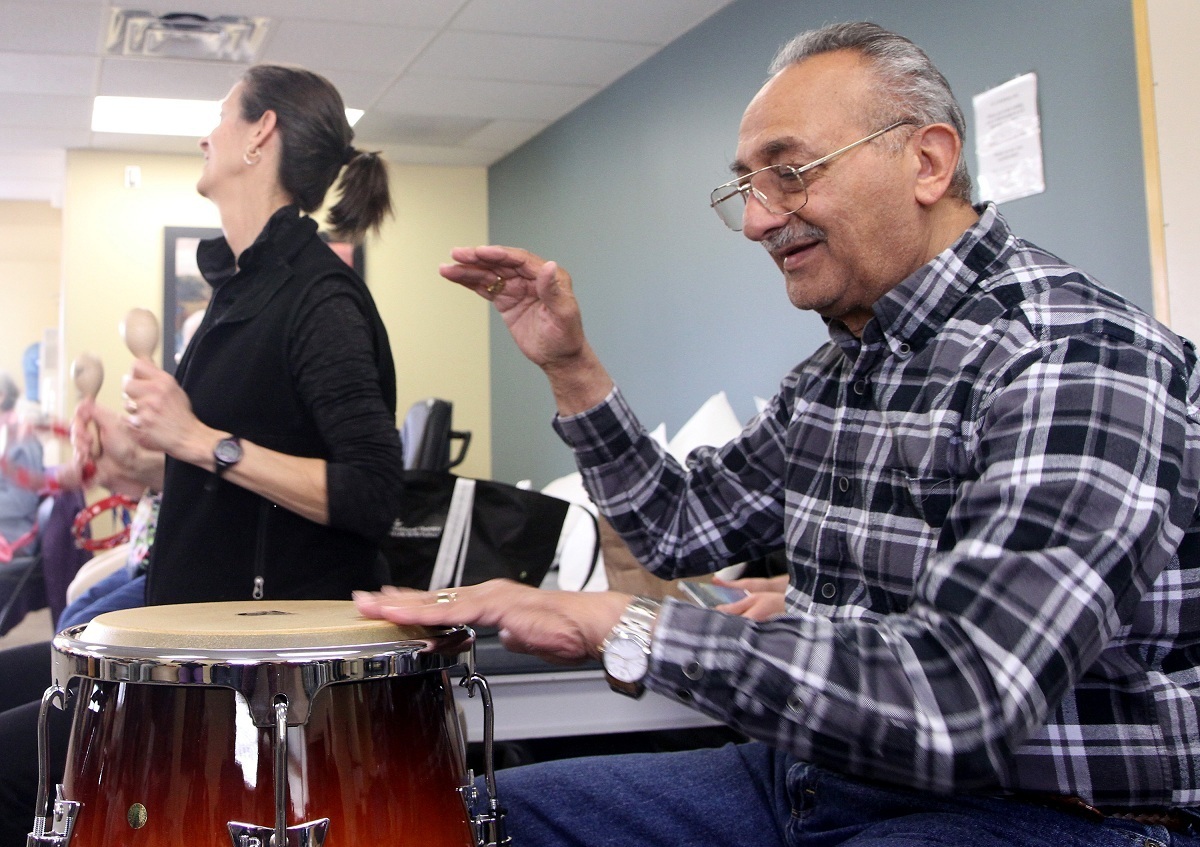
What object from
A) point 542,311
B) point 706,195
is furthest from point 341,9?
point 542,311

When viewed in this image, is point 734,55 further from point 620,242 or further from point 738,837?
point 738,837

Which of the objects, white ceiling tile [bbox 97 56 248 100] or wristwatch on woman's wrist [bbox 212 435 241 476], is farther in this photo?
white ceiling tile [bbox 97 56 248 100]

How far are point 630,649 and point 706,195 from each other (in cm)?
351

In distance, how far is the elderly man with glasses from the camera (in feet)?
2.68

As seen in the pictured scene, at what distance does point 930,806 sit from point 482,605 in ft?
1.51

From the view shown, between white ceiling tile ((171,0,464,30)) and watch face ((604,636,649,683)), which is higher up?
white ceiling tile ((171,0,464,30))

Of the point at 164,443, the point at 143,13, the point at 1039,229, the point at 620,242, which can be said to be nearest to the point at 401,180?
the point at 620,242

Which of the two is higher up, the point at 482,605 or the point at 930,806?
the point at 482,605

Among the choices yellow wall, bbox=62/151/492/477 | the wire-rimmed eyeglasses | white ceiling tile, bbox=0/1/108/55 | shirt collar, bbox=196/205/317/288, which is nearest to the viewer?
the wire-rimmed eyeglasses

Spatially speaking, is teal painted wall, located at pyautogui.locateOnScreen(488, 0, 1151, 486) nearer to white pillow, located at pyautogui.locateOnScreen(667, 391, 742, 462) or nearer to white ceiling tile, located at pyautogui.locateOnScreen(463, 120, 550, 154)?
white ceiling tile, located at pyautogui.locateOnScreen(463, 120, 550, 154)

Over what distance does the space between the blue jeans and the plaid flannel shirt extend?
0.16 meters

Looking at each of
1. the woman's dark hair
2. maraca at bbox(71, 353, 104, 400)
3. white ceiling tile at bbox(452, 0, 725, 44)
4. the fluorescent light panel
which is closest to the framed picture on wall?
the fluorescent light panel

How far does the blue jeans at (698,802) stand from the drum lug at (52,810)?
43cm

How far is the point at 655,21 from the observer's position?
420cm
